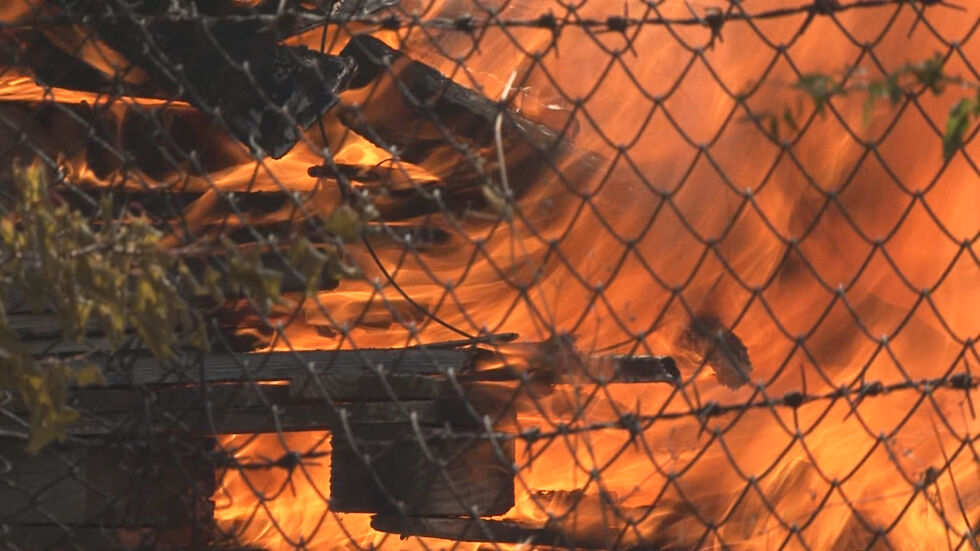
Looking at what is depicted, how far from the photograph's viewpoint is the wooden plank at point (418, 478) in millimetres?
4000

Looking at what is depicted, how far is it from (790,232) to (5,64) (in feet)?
8.91

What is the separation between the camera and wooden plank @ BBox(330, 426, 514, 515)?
157 inches

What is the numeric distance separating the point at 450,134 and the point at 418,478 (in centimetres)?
124

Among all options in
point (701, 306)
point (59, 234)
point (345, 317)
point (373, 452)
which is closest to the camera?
point (59, 234)

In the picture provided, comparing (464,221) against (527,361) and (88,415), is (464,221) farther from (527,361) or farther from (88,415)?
(88,415)

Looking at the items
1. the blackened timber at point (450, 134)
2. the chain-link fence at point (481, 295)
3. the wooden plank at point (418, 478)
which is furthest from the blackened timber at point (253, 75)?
the wooden plank at point (418, 478)

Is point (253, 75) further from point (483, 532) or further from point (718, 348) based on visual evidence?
point (718, 348)

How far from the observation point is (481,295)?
4.79 metres

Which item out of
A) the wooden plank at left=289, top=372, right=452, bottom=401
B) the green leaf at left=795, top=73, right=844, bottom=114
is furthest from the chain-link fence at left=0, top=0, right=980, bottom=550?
the green leaf at left=795, top=73, right=844, bottom=114

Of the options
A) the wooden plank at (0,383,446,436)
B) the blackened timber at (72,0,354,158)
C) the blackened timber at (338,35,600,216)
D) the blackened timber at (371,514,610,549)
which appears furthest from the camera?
the blackened timber at (338,35,600,216)

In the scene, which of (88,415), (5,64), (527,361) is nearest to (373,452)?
(527,361)

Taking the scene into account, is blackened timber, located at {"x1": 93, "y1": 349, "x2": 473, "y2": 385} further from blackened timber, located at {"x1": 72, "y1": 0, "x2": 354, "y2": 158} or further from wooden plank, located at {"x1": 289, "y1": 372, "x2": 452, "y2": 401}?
blackened timber, located at {"x1": 72, "y1": 0, "x2": 354, "y2": 158}

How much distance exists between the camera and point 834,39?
16.0 feet

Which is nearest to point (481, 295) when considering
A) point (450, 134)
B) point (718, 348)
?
→ point (450, 134)
